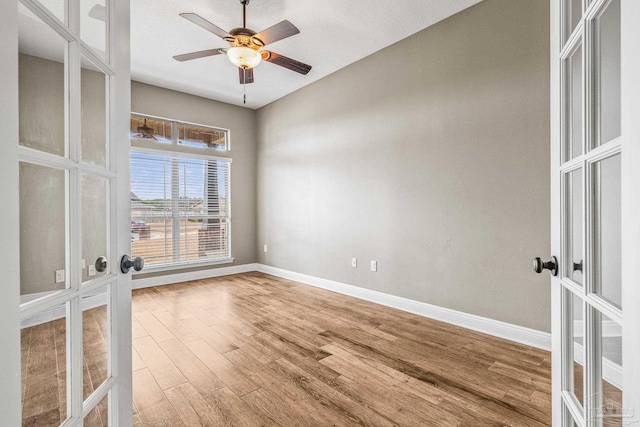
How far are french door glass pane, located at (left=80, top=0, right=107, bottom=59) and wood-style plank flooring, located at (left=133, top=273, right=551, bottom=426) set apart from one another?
175 cm

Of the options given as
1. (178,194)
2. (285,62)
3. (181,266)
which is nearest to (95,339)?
(285,62)

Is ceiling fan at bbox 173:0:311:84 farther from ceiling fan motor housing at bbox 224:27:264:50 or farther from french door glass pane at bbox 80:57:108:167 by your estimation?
french door glass pane at bbox 80:57:108:167

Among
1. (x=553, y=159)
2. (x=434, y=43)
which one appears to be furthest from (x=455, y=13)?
(x=553, y=159)

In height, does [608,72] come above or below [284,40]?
below

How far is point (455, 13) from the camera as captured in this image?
2.71 metres

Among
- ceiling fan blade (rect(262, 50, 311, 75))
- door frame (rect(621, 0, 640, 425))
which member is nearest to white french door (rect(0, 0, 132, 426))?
door frame (rect(621, 0, 640, 425))

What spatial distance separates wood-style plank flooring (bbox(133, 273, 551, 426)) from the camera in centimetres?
153

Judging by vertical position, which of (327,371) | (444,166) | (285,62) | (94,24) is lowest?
(327,371)

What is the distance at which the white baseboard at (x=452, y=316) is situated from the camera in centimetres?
227

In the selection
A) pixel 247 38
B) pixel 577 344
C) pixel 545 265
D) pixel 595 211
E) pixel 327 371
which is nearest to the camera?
pixel 595 211

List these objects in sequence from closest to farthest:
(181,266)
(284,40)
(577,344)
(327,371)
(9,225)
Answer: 1. (9,225)
2. (577,344)
3. (327,371)
4. (284,40)
5. (181,266)

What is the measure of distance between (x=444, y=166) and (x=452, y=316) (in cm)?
149

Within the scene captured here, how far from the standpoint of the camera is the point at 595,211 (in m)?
0.76

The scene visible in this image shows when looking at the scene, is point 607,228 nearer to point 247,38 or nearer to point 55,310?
point 55,310
